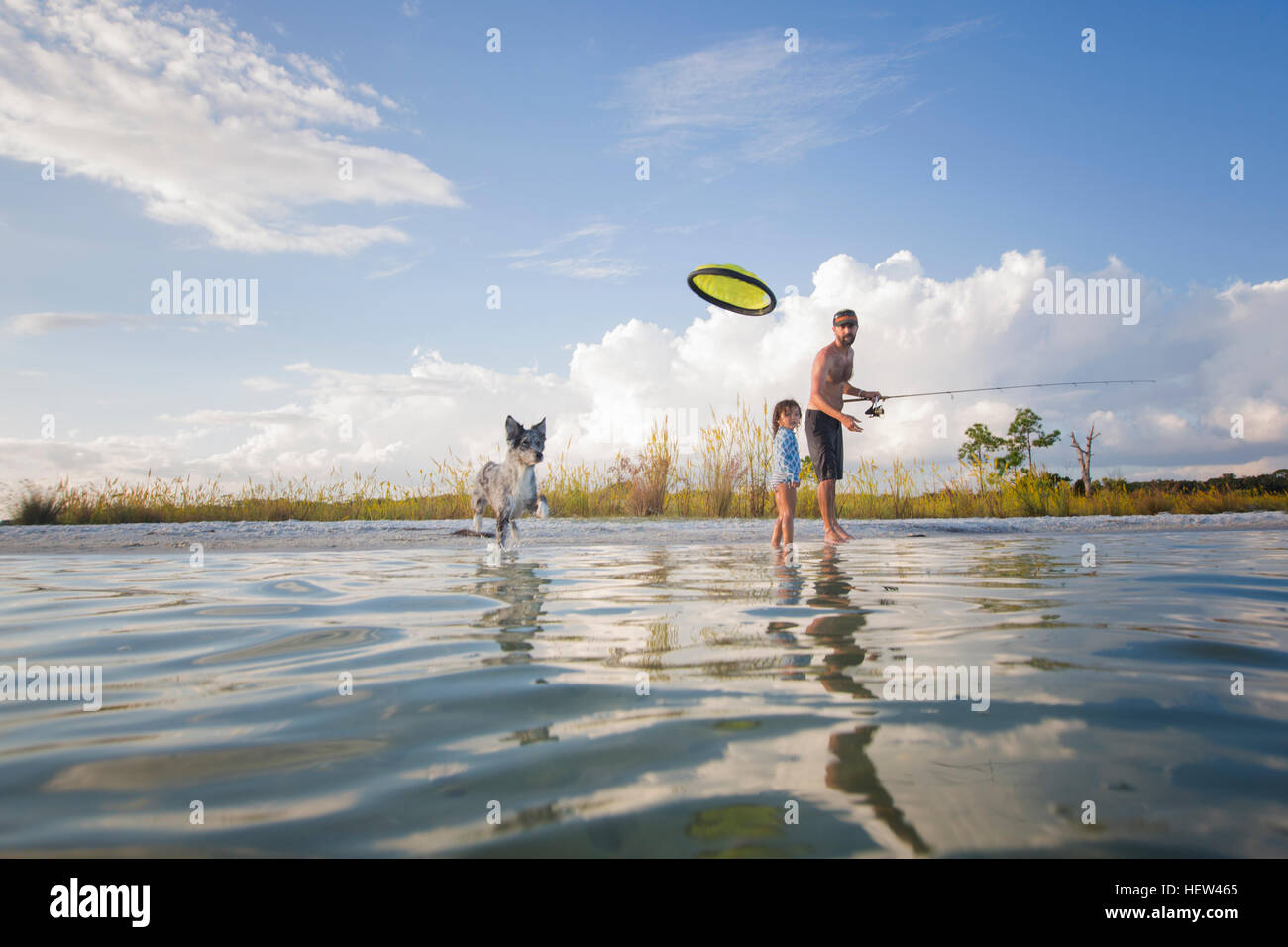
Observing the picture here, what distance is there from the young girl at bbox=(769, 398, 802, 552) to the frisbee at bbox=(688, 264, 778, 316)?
2.06 m

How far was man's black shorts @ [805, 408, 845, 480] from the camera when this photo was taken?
375 inches

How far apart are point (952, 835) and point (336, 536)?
11856 mm

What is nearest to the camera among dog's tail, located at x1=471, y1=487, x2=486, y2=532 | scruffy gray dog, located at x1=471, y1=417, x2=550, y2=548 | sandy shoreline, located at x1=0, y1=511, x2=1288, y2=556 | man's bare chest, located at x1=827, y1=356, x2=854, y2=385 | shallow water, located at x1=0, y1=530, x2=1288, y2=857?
shallow water, located at x1=0, y1=530, x2=1288, y2=857

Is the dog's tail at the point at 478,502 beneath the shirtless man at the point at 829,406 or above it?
beneath

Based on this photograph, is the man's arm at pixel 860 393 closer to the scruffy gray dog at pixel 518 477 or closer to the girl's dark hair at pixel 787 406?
the girl's dark hair at pixel 787 406

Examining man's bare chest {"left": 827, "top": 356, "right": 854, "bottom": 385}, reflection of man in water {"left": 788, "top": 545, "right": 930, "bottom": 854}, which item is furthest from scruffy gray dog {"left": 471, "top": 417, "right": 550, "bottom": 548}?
reflection of man in water {"left": 788, "top": 545, "right": 930, "bottom": 854}

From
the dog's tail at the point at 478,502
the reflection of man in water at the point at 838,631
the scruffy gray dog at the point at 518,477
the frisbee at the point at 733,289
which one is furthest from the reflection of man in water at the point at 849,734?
the dog's tail at the point at 478,502

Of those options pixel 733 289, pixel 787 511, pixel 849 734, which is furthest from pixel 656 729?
pixel 733 289

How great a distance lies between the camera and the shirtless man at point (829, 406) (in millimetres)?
9453

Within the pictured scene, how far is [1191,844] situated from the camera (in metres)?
1.60

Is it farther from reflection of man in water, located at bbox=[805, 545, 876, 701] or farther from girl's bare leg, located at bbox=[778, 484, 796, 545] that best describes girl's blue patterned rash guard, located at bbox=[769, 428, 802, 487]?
reflection of man in water, located at bbox=[805, 545, 876, 701]

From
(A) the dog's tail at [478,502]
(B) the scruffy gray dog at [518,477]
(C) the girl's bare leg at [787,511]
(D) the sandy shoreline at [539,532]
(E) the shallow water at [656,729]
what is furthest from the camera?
(A) the dog's tail at [478,502]
